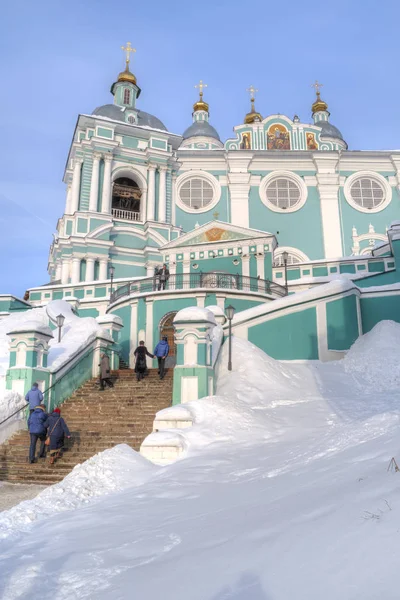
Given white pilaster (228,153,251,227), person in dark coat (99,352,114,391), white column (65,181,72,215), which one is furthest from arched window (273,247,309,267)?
person in dark coat (99,352,114,391)

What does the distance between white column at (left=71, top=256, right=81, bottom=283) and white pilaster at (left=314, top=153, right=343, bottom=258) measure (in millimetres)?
16048

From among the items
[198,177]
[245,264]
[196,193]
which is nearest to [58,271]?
[196,193]

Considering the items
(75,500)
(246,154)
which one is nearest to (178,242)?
(246,154)

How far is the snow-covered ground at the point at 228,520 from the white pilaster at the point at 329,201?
2588 centimetres

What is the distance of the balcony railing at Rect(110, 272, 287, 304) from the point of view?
20438 mm

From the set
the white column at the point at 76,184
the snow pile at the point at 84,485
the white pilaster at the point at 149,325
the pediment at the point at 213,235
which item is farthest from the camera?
the white column at the point at 76,184

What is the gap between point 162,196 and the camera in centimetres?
3384

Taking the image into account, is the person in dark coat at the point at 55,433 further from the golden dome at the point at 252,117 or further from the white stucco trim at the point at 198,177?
the golden dome at the point at 252,117

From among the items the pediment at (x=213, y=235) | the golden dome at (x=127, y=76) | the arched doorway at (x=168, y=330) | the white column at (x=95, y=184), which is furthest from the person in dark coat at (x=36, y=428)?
the golden dome at (x=127, y=76)

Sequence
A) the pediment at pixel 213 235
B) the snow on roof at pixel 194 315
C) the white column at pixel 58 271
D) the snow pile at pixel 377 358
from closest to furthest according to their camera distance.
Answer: the snow on roof at pixel 194 315 → the snow pile at pixel 377 358 → the pediment at pixel 213 235 → the white column at pixel 58 271

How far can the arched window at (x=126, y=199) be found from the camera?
110 feet

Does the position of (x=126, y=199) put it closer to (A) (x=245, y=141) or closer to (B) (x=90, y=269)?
(B) (x=90, y=269)

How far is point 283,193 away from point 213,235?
13.2 metres

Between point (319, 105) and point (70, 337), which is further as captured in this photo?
point (319, 105)
